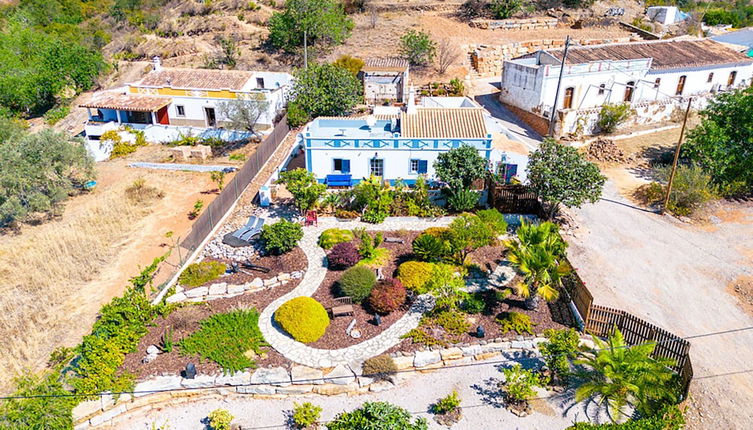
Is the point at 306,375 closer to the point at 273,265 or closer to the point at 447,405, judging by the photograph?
the point at 447,405

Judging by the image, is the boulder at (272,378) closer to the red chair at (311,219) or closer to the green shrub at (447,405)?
the green shrub at (447,405)

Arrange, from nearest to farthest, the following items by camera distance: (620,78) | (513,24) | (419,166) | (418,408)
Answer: (418,408)
(419,166)
(620,78)
(513,24)

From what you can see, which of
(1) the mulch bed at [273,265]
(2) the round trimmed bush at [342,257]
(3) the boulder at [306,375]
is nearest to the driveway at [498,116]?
(2) the round trimmed bush at [342,257]

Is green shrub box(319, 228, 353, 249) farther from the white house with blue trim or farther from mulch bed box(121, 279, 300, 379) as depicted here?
the white house with blue trim

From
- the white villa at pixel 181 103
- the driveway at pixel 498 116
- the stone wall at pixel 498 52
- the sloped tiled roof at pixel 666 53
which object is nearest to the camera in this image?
the driveway at pixel 498 116

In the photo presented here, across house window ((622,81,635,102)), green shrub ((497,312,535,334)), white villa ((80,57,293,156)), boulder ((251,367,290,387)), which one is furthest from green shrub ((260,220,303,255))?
house window ((622,81,635,102))

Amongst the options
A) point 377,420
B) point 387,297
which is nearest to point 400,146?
point 387,297
